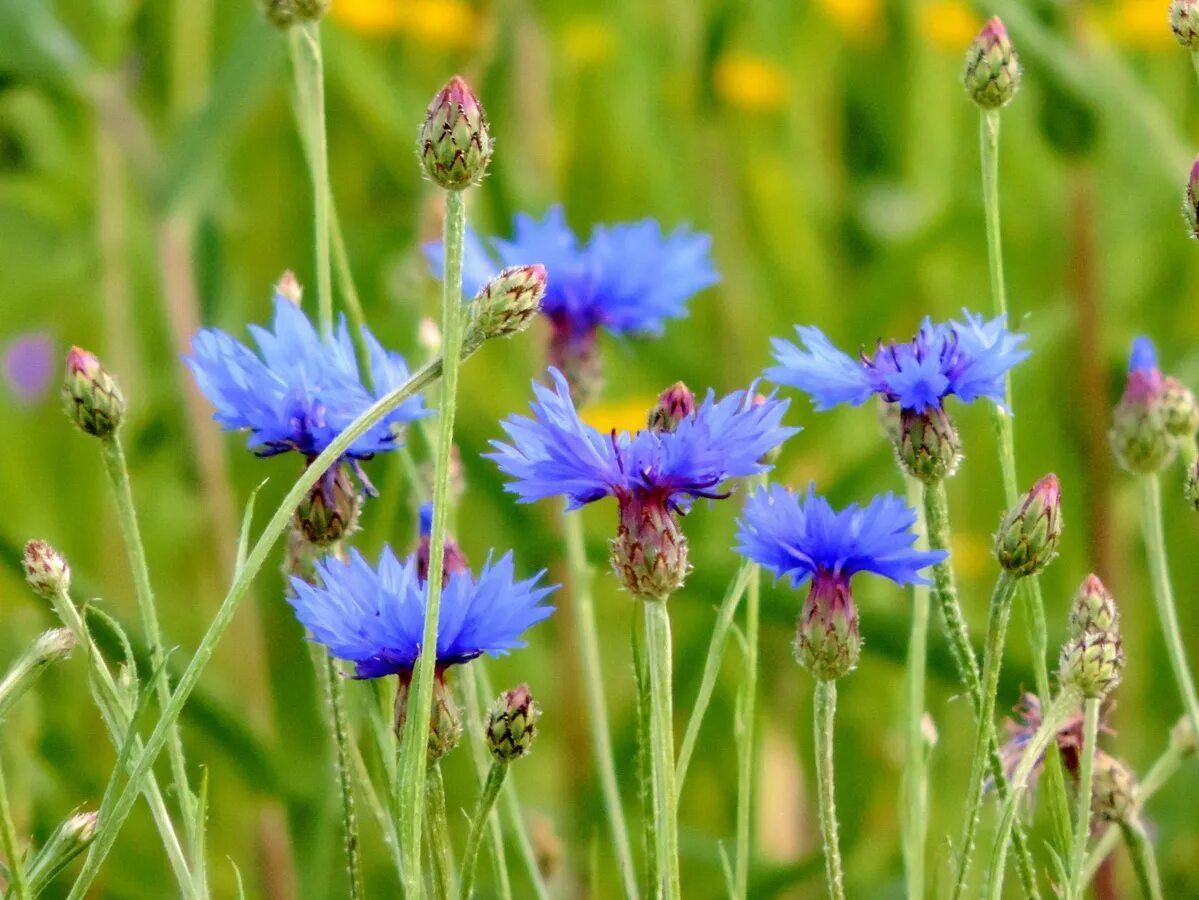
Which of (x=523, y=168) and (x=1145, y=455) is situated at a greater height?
(x=523, y=168)

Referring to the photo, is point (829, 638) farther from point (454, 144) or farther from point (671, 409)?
point (454, 144)

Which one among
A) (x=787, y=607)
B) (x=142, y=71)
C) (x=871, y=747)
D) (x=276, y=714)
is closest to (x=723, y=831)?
(x=871, y=747)

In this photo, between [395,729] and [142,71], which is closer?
[395,729]

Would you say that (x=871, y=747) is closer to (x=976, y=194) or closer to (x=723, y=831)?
(x=723, y=831)

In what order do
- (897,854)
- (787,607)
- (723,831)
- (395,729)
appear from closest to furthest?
(395,729) < (787,607) < (897,854) < (723,831)

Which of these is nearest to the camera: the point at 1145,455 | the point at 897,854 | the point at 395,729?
the point at 395,729

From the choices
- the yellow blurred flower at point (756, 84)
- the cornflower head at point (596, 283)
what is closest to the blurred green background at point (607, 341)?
the yellow blurred flower at point (756, 84)

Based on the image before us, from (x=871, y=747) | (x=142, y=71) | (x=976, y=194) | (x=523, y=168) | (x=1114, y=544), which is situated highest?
(x=142, y=71)

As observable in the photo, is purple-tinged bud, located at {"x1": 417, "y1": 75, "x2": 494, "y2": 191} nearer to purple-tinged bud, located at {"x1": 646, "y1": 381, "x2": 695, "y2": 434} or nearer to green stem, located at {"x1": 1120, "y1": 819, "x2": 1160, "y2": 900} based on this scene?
purple-tinged bud, located at {"x1": 646, "y1": 381, "x2": 695, "y2": 434}
